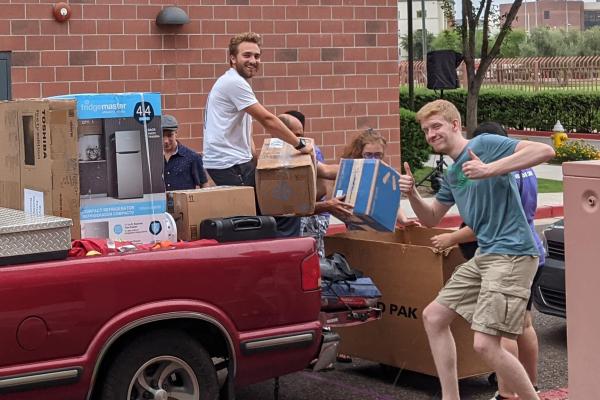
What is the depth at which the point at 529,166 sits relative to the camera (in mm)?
5398

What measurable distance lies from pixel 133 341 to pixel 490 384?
2.67m

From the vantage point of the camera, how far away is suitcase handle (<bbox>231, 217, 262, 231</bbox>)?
18.4 ft

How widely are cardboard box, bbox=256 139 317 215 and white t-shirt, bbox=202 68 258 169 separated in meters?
0.62

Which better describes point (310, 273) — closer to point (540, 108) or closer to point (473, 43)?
point (473, 43)

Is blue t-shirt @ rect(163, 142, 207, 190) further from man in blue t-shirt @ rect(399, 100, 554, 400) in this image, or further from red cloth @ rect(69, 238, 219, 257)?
man in blue t-shirt @ rect(399, 100, 554, 400)

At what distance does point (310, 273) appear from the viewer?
5621 mm

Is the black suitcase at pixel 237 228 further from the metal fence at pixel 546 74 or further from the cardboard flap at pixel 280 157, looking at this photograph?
the metal fence at pixel 546 74

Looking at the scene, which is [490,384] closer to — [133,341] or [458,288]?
[458,288]

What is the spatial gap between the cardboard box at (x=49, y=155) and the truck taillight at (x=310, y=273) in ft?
3.97

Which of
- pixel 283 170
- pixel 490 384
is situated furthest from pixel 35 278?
pixel 490 384

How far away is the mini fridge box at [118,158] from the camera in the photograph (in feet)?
18.5

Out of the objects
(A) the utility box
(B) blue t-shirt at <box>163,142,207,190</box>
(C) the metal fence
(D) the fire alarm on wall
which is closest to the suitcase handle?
(B) blue t-shirt at <box>163,142,207,190</box>

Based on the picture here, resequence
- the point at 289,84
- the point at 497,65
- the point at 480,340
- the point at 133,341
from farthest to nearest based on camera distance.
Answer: the point at 497,65, the point at 289,84, the point at 480,340, the point at 133,341

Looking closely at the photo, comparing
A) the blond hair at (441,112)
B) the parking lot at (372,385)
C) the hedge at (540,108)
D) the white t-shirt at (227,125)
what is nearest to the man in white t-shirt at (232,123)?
the white t-shirt at (227,125)
